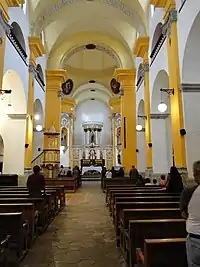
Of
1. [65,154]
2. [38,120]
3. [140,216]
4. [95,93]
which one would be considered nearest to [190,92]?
[140,216]

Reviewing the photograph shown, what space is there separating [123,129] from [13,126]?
275 inches

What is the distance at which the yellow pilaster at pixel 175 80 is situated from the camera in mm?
7357

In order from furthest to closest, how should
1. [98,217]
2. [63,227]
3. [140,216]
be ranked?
[98,217]
[63,227]
[140,216]

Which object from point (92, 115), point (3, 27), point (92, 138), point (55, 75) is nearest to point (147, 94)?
point (55, 75)

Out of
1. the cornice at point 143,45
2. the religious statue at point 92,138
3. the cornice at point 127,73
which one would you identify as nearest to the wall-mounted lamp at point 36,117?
the cornice at point 127,73

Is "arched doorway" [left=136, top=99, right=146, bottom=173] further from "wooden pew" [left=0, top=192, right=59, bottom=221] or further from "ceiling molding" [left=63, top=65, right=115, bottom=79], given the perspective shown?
"ceiling molding" [left=63, top=65, right=115, bottom=79]

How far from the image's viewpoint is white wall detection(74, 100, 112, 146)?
98.3 ft

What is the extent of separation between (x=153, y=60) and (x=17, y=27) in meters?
5.60

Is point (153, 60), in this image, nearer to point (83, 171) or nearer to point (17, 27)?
point (17, 27)

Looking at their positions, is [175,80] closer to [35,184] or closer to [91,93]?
[35,184]

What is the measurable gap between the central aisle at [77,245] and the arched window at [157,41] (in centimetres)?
673

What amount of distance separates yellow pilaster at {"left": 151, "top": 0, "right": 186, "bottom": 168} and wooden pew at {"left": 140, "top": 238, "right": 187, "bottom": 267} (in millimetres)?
5090

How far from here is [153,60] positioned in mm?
11234

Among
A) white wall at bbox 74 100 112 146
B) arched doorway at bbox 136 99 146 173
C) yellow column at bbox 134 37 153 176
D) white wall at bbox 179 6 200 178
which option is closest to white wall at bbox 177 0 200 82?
white wall at bbox 179 6 200 178
